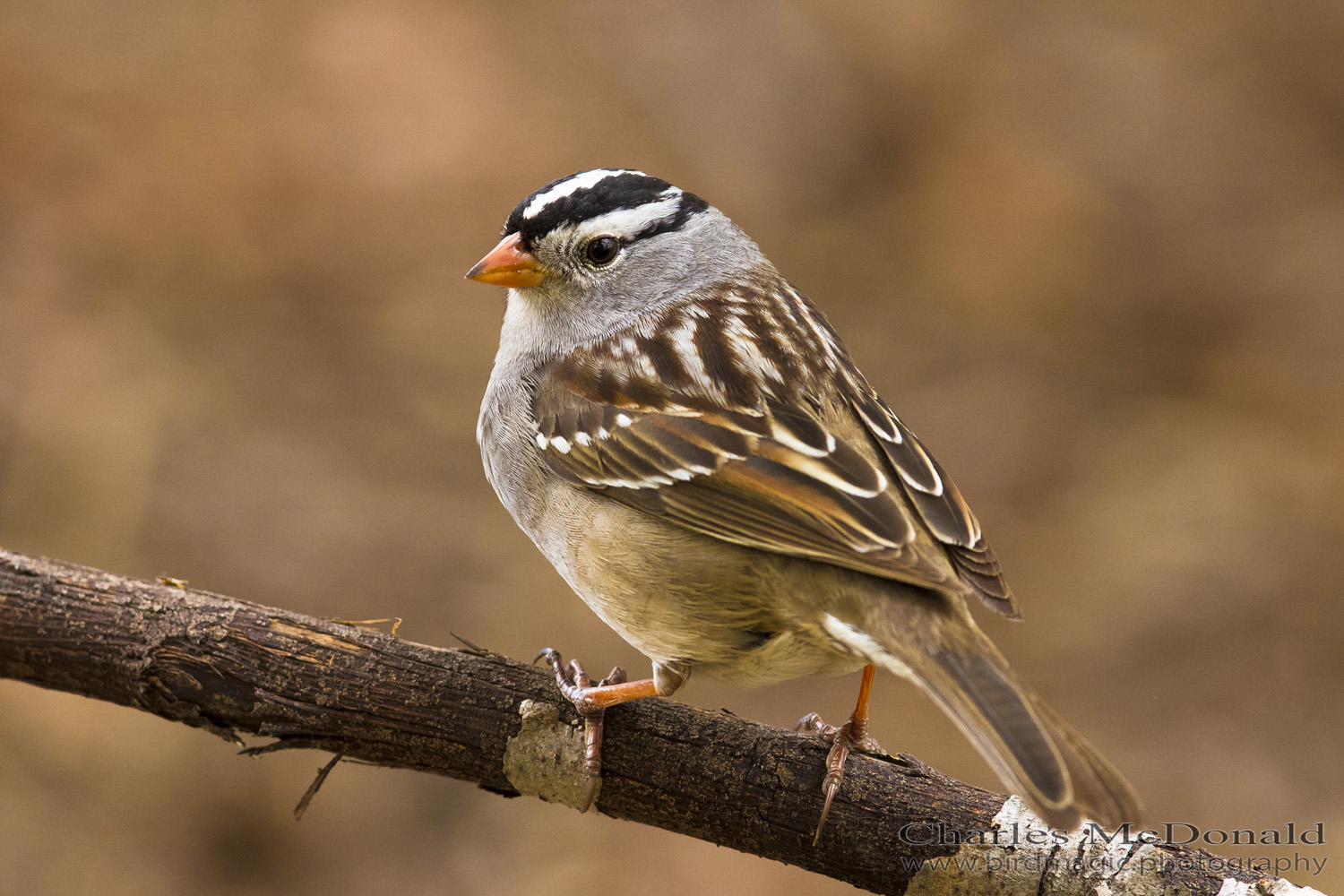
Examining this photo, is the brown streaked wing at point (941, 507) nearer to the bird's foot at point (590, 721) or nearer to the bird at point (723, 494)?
the bird at point (723, 494)

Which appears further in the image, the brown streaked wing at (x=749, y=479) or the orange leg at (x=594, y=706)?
the orange leg at (x=594, y=706)

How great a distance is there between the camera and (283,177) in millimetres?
8391

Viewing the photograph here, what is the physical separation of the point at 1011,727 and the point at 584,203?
2.14m

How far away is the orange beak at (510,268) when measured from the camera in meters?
4.04

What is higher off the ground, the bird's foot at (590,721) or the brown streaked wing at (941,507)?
the brown streaked wing at (941,507)

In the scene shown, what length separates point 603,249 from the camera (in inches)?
164

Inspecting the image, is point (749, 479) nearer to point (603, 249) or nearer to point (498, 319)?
point (603, 249)

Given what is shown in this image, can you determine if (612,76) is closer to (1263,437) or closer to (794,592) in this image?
(1263,437)

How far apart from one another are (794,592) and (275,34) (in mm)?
7159

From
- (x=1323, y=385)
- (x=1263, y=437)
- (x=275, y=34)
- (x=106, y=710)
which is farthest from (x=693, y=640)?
(x=275, y=34)

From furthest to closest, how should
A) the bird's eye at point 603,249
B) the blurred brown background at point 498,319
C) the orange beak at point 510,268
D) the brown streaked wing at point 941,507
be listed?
the blurred brown background at point 498,319, the bird's eye at point 603,249, the orange beak at point 510,268, the brown streaked wing at point 941,507

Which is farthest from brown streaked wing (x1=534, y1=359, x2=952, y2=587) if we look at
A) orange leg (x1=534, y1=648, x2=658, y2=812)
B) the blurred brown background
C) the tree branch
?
the blurred brown background

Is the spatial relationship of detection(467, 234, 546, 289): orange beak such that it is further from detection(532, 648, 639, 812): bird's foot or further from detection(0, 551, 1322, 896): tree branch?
detection(532, 648, 639, 812): bird's foot

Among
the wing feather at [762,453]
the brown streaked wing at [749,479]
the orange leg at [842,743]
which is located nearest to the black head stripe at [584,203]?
the wing feather at [762,453]
